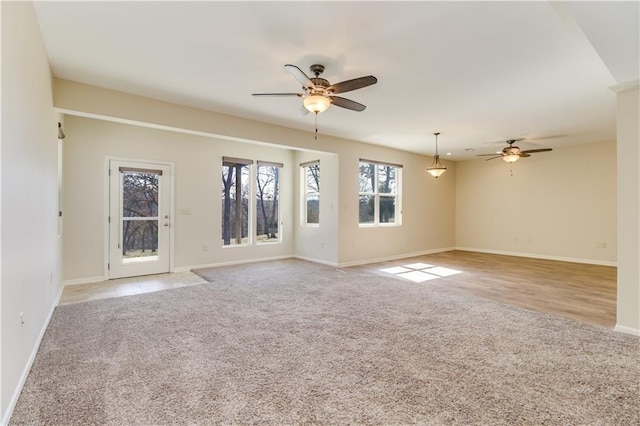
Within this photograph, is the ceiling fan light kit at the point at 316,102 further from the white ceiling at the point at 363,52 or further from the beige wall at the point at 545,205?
the beige wall at the point at 545,205

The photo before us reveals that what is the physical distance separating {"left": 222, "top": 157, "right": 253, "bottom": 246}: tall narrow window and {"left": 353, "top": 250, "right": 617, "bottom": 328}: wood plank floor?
269 centimetres

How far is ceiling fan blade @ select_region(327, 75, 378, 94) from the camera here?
9.38 feet

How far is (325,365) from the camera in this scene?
2383mm

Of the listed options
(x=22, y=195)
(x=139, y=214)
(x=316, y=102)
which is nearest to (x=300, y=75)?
(x=316, y=102)

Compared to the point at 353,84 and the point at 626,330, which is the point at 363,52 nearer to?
the point at 353,84

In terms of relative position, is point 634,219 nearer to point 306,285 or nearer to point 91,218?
point 306,285

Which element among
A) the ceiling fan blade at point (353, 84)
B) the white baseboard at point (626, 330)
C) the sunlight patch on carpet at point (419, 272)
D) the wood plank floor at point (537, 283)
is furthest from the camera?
the sunlight patch on carpet at point (419, 272)

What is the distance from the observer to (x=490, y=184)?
8.59 metres

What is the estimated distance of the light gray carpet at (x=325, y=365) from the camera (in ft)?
6.02

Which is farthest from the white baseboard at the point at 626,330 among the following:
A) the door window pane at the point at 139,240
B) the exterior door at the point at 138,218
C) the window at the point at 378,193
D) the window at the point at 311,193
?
the door window pane at the point at 139,240

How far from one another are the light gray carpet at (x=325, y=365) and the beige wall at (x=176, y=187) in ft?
5.01

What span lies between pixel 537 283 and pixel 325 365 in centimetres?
440

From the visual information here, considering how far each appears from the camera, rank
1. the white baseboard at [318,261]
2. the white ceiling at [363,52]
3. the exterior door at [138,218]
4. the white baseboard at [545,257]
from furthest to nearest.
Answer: the white baseboard at [545,257] → the white baseboard at [318,261] → the exterior door at [138,218] → the white ceiling at [363,52]

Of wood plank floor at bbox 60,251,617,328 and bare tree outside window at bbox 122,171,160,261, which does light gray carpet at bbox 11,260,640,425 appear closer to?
wood plank floor at bbox 60,251,617,328
